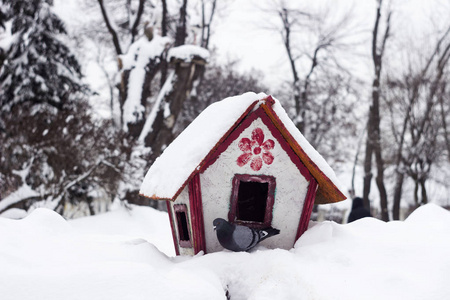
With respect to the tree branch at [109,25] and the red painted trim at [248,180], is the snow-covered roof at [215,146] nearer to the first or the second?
the red painted trim at [248,180]

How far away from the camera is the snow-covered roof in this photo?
10.9ft

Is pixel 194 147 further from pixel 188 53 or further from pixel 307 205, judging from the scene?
pixel 188 53

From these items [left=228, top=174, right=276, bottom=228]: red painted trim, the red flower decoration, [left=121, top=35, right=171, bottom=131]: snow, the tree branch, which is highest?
the tree branch

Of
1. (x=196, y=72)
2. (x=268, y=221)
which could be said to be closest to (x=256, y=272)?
(x=268, y=221)

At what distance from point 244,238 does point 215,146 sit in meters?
0.81

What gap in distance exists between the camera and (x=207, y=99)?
66.1ft

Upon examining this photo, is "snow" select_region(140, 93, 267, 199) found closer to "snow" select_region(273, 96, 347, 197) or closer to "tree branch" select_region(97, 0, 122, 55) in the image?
"snow" select_region(273, 96, 347, 197)

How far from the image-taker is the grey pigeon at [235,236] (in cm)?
328

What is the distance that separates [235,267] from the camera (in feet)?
10.3

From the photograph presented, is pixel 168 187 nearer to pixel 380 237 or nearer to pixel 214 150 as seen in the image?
pixel 214 150

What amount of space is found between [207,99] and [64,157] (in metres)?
11.8

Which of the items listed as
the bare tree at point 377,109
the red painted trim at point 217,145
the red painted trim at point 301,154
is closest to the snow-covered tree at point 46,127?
the red painted trim at point 217,145

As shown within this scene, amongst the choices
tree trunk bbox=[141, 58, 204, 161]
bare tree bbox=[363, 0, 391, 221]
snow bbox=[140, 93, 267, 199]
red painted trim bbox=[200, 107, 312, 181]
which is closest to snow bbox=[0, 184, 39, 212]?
tree trunk bbox=[141, 58, 204, 161]

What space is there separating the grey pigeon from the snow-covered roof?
1.50 ft
